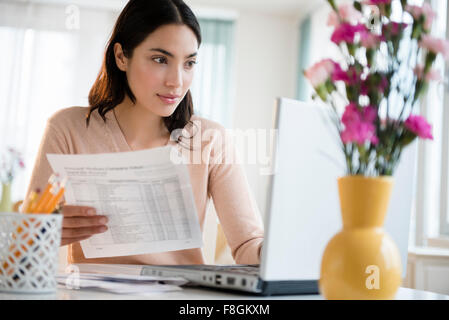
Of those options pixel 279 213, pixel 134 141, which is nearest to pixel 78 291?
pixel 279 213

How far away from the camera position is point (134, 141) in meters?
1.49

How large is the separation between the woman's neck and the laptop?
0.68 metres


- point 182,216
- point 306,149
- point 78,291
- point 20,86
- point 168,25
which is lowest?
point 78,291

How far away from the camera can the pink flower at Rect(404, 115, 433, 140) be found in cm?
65

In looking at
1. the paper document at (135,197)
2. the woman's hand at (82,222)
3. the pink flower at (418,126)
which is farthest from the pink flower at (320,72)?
the woman's hand at (82,222)

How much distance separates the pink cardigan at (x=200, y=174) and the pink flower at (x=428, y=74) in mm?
659

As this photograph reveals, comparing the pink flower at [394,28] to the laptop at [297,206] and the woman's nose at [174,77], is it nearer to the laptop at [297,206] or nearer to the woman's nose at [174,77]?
the laptop at [297,206]

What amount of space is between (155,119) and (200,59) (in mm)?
3885

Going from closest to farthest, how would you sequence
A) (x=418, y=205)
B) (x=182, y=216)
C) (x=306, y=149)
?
1. (x=306, y=149)
2. (x=182, y=216)
3. (x=418, y=205)

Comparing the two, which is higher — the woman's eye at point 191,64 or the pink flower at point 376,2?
the woman's eye at point 191,64

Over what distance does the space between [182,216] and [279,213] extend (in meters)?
0.32

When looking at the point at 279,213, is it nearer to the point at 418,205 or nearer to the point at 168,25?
the point at 168,25

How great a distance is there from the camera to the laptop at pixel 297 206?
2.49 feet

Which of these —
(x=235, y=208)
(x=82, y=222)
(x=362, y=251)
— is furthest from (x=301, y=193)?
(x=235, y=208)
